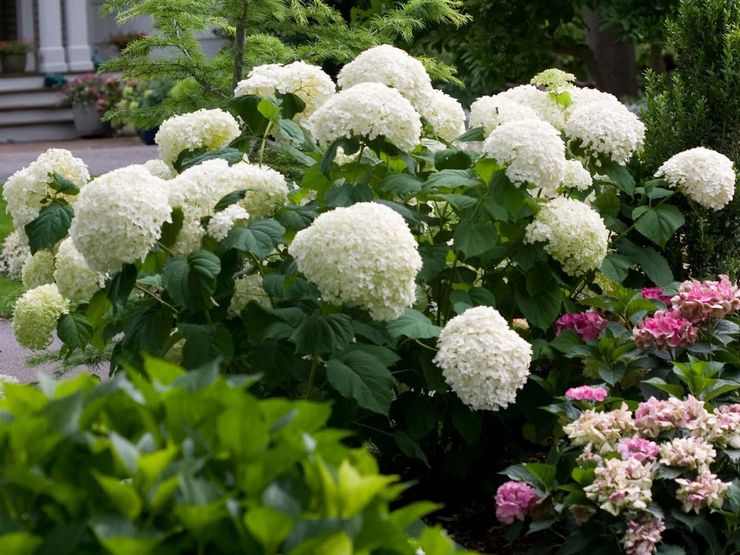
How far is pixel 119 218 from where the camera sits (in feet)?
9.92

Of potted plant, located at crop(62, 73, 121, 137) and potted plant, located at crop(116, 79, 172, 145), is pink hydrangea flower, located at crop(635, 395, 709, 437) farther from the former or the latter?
potted plant, located at crop(62, 73, 121, 137)

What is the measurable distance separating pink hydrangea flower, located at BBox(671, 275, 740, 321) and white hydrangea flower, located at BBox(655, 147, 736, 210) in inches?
17.2

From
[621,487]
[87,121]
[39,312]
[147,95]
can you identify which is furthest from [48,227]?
[87,121]

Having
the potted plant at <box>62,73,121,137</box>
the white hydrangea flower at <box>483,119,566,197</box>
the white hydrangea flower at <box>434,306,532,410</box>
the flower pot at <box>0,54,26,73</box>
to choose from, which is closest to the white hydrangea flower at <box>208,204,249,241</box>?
the white hydrangea flower at <box>434,306,532,410</box>

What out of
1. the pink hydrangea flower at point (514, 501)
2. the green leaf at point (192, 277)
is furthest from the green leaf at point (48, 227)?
the pink hydrangea flower at point (514, 501)

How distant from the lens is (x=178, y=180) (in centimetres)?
337

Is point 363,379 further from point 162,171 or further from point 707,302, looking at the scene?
point 162,171

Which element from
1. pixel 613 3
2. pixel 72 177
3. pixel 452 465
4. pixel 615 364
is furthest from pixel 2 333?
pixel 613 3

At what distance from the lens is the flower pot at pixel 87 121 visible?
18.4 metres

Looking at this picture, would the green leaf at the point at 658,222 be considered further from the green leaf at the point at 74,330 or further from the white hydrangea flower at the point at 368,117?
the green leaf at the point at 74,330

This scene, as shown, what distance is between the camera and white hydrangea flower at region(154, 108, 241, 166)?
3871 millimetres

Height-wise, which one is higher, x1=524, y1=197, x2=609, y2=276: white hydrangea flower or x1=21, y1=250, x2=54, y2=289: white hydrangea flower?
x1=524, y1=197, x2=609, y2=276: white hydrangea flower

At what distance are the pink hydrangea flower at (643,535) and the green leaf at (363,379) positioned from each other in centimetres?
69

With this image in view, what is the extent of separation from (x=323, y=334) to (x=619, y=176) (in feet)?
4.57
